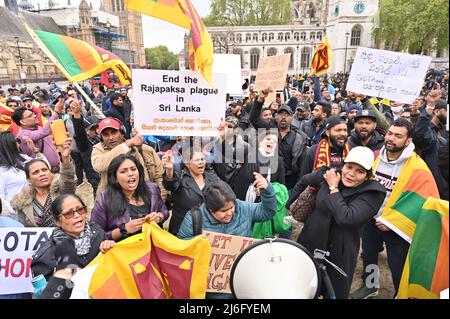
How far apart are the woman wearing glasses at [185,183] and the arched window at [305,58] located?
72.5 m

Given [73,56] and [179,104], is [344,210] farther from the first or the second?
[73,56]

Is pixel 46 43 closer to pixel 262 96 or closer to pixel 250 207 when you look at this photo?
pixel 262 96

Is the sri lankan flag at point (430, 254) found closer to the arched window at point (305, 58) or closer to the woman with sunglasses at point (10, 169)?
the woman with sunglasses at point (10, 169)

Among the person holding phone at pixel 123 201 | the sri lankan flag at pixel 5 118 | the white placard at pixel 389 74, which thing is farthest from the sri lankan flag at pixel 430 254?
the sri lankan flag at pixel 5 118

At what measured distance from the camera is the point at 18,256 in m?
2.53

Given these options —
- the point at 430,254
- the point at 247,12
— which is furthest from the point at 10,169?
the point at 247,12

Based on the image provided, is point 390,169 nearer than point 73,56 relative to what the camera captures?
Yes

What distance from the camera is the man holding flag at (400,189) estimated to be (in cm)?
264

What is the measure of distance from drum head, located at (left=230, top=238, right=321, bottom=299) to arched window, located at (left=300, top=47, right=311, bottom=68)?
73.7 meters

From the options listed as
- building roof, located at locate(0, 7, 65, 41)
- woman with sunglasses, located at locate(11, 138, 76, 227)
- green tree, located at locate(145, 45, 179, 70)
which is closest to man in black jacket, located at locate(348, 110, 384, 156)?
woman with sunglasses, located at locate(11, 138, 76, 227)

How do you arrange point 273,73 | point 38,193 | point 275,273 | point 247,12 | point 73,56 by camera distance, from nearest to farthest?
point 275,273 < point 38,193 < point 73,56 < point 273,73 < point 247,12

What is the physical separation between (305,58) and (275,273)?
75002 millimetres

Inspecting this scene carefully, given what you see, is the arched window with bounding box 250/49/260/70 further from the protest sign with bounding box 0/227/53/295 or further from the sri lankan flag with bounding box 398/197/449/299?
the sri lankan flag with bounding box 398/197/449/299

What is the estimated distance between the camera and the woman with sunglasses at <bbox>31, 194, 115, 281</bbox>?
6.72ft
